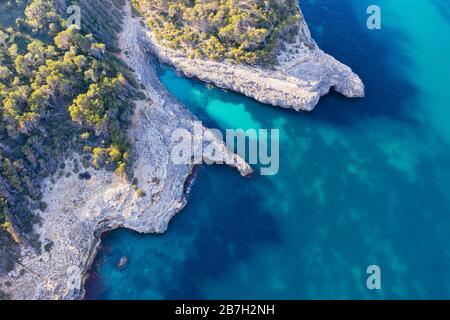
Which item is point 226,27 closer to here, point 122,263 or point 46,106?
point 46,106

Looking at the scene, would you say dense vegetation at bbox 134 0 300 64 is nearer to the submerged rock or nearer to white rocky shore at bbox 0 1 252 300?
white rocky shore at bbox 0 1 252 300

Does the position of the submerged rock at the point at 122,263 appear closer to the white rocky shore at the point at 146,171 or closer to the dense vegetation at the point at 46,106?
the white rocky shore at the point at 146,171

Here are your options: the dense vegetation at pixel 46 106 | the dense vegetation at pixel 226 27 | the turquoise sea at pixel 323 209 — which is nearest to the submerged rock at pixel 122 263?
the turquoise sea at pixel 323 209

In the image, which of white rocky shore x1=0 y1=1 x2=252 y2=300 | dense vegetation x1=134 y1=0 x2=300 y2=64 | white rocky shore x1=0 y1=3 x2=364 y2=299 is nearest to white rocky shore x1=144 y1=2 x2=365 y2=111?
white rocky shore x1=0 y1=3 x2=364 y2=299

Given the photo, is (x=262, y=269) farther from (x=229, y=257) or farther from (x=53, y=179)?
(x=53, y=179)

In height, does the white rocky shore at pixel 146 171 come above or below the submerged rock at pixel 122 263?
above
